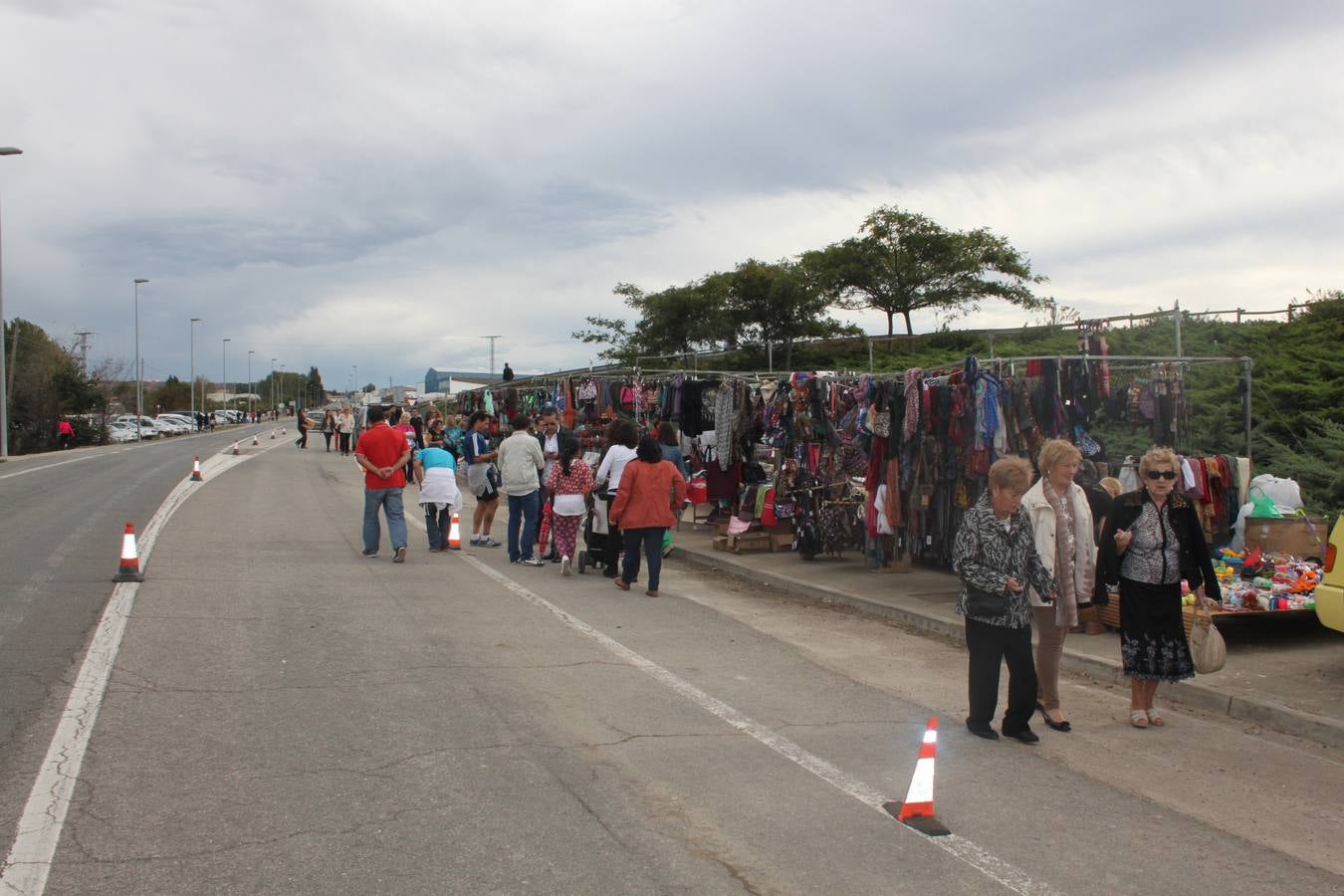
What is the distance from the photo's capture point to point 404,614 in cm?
1009

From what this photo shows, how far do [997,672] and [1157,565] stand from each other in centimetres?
124

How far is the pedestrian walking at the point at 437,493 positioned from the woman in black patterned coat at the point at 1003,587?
956 cm

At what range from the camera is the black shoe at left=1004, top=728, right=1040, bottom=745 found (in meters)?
6.61

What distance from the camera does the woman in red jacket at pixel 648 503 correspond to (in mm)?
11977

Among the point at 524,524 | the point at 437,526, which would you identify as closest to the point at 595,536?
the point at 524,524

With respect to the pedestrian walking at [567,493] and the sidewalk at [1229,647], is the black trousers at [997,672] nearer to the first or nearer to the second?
the sidewalk at [1229,647]

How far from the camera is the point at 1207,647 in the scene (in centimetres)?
681

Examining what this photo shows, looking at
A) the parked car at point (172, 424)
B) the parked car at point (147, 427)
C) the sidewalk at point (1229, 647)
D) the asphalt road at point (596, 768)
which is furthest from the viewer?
the parked car at point (172, 424)

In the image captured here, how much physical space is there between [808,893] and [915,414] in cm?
832

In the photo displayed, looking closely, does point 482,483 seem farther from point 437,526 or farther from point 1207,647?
point 1207,647

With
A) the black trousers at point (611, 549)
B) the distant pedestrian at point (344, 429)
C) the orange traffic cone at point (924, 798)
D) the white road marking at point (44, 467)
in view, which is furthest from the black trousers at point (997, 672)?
the distant pedestrian at point (344, 429)

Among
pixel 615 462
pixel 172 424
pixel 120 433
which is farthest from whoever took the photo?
pixel 172 424

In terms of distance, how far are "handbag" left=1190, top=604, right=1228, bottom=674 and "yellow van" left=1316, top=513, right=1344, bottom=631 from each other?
1467mm

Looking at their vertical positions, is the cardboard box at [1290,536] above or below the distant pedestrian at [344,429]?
below
